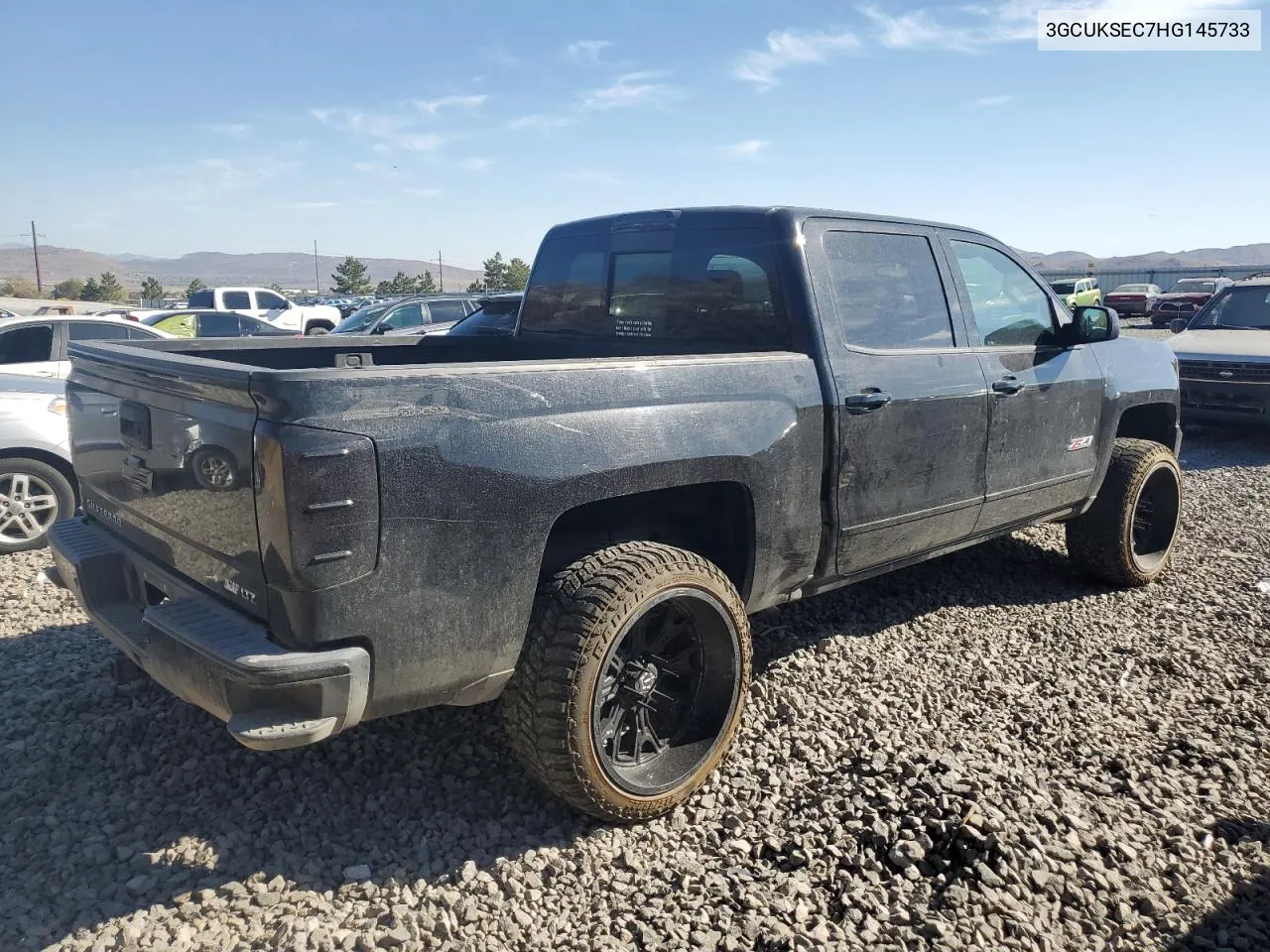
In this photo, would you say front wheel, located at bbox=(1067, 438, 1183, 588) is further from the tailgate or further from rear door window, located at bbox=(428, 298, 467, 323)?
rear door window, located at bbox=(428, 298, 467, 323)

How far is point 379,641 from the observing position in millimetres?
2385

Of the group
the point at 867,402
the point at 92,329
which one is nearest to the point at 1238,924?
the point at 867,402

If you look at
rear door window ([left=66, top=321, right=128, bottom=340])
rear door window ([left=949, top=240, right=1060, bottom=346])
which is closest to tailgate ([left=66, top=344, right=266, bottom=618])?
rear door window ([left=949, top=240, right=1060, bottom=346])

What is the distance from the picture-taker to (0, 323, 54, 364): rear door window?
715cm

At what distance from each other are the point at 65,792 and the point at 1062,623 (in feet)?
14.1

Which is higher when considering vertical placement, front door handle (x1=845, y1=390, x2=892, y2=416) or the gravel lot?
front door handle (x1=845, y1=390, x2=892, y2=416)

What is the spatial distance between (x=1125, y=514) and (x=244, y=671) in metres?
4.49

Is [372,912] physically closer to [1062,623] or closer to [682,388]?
[682,388]

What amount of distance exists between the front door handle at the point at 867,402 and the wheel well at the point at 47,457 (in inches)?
194

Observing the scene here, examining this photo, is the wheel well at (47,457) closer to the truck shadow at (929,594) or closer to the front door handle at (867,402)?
the truck shadow at (929,594)

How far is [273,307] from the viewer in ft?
76.8

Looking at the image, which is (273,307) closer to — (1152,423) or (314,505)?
(1152,423)

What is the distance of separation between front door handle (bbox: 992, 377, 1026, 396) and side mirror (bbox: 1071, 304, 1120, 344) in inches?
21.6

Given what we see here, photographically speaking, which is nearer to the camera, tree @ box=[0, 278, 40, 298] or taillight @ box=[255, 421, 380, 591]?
taillight @ box=[255, 421, 380, 591]
